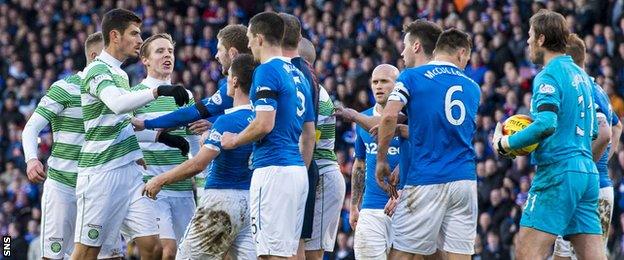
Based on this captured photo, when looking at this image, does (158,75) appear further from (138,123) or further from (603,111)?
(603,111)

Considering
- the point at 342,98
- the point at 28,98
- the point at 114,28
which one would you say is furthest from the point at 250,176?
the point at 28,98

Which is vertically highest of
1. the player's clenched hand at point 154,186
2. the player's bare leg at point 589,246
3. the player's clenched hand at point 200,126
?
the player's clenched hand at point 200,126

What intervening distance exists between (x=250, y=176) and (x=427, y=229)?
157 centimetres

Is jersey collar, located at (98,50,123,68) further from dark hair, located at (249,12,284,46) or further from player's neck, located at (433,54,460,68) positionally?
player's neck, located at (433,54,460,68)

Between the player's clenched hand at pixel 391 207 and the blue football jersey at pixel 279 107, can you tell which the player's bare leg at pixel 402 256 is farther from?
the blue football jersey at pixel 279 107

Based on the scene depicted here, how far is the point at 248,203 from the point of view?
10.6 m

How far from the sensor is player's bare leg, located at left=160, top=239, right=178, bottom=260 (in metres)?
12.4

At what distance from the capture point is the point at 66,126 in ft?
40.1

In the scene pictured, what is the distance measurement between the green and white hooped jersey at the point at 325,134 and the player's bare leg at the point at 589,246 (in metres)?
2.96

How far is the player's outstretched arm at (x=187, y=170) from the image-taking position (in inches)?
407

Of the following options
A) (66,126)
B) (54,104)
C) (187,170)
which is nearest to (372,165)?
(187,170)

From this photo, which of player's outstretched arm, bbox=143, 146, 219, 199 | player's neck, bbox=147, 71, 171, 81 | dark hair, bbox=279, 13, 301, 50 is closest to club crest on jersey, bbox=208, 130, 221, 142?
player's outstretched arm, bbox=143, 146, 219, 199

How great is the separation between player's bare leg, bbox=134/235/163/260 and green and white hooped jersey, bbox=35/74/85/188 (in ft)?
2.83

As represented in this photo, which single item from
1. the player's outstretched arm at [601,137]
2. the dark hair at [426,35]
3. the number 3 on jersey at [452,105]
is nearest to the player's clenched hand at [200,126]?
the dark hair at [426,35]
